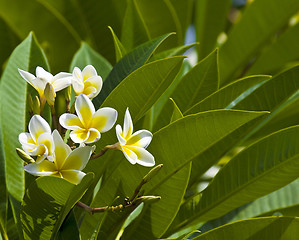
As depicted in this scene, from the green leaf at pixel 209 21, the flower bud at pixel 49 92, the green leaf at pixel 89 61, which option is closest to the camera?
the flower bud at pixel 49 92

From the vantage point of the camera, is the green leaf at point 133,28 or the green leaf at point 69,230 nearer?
the green leaf at point 69,230

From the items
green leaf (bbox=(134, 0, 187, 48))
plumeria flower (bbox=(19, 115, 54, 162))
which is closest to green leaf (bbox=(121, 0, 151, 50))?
green leaf (bbox=(134, 0, 187, 48))

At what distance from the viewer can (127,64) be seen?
1062mm

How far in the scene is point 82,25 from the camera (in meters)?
1.63

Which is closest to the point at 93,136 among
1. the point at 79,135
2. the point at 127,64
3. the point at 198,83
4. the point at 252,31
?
the point at 79,135

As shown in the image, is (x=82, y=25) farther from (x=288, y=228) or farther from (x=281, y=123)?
(x=288, y=228)

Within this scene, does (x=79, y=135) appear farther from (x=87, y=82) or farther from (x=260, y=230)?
(x=260, y=230)

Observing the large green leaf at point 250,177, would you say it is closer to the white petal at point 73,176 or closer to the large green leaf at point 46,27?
the white petal at point 73,176

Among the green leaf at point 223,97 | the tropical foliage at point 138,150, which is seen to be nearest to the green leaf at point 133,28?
the tropical foliage at point 138,150

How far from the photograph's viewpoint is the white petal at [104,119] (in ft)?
2.66

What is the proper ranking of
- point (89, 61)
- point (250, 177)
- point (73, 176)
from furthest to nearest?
point (89, 61) < point (250, 177) < point (73, 176)

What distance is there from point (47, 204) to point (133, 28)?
2.24 ft

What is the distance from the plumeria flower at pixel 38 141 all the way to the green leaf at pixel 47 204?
0.13ft

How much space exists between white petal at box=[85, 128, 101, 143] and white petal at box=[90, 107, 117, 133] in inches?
0.5
